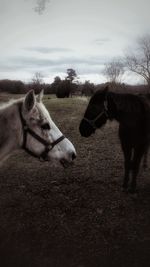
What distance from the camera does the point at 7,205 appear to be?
16.8 ft

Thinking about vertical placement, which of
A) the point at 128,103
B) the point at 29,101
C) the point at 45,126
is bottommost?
the point at 45,126

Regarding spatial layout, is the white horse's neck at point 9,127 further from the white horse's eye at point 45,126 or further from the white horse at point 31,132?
the white horse's eye at point 45,126

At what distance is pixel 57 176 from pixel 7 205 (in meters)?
1.57

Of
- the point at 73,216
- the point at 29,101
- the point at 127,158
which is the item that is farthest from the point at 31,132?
the point at 127,158

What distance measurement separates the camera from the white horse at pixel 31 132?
327 centimetres

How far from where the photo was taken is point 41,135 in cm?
337

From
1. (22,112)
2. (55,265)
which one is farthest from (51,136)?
(55,265)

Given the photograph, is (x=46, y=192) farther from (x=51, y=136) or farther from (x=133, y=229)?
(x=51, y=136)

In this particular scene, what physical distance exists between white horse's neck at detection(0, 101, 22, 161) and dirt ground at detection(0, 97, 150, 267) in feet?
4.78

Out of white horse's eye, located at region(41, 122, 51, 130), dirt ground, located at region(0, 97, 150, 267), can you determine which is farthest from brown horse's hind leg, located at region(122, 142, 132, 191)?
white horse's eye, located at region(41, 122, 51, 130)

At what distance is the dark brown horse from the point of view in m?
5.39

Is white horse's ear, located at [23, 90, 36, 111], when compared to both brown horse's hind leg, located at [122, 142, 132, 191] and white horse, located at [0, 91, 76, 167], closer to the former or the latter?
white horse, located at [0, 91, 76, 167]

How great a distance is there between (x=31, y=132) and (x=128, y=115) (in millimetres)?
2541

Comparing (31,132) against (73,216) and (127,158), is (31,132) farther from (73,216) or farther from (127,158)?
(127,158)
